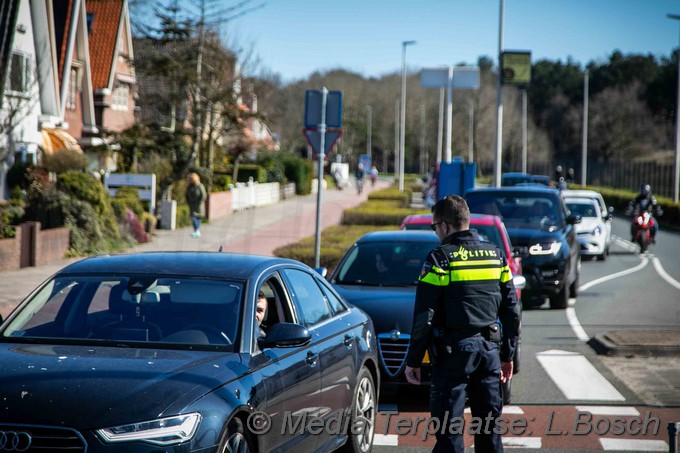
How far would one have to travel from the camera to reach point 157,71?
35.0m

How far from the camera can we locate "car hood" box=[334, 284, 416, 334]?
8.80 metres

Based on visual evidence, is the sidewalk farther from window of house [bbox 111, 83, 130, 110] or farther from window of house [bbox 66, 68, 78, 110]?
window of house [bbox 111, 83, 130, 110]

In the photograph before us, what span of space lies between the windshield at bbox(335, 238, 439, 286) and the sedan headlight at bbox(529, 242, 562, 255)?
4.92 metres

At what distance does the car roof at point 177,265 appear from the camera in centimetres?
579

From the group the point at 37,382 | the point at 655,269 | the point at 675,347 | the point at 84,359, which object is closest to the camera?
the point at 37,382

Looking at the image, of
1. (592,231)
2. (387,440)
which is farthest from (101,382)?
(592,231)

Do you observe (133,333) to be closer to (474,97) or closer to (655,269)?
(655,269)

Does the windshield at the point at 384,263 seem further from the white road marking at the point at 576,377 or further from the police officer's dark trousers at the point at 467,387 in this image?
the police officer's dark trousers at the point at 467,387

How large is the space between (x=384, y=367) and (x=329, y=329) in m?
2.42

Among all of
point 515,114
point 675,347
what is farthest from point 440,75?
point 515,114

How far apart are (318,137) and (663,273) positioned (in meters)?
10.4

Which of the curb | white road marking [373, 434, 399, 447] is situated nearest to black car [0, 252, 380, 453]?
white road marking [373, 434, 399, 447]

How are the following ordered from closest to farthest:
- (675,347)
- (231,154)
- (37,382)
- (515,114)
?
(37,382) → (675,347) → (231,154) → (515,114)

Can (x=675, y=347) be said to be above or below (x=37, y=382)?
below
